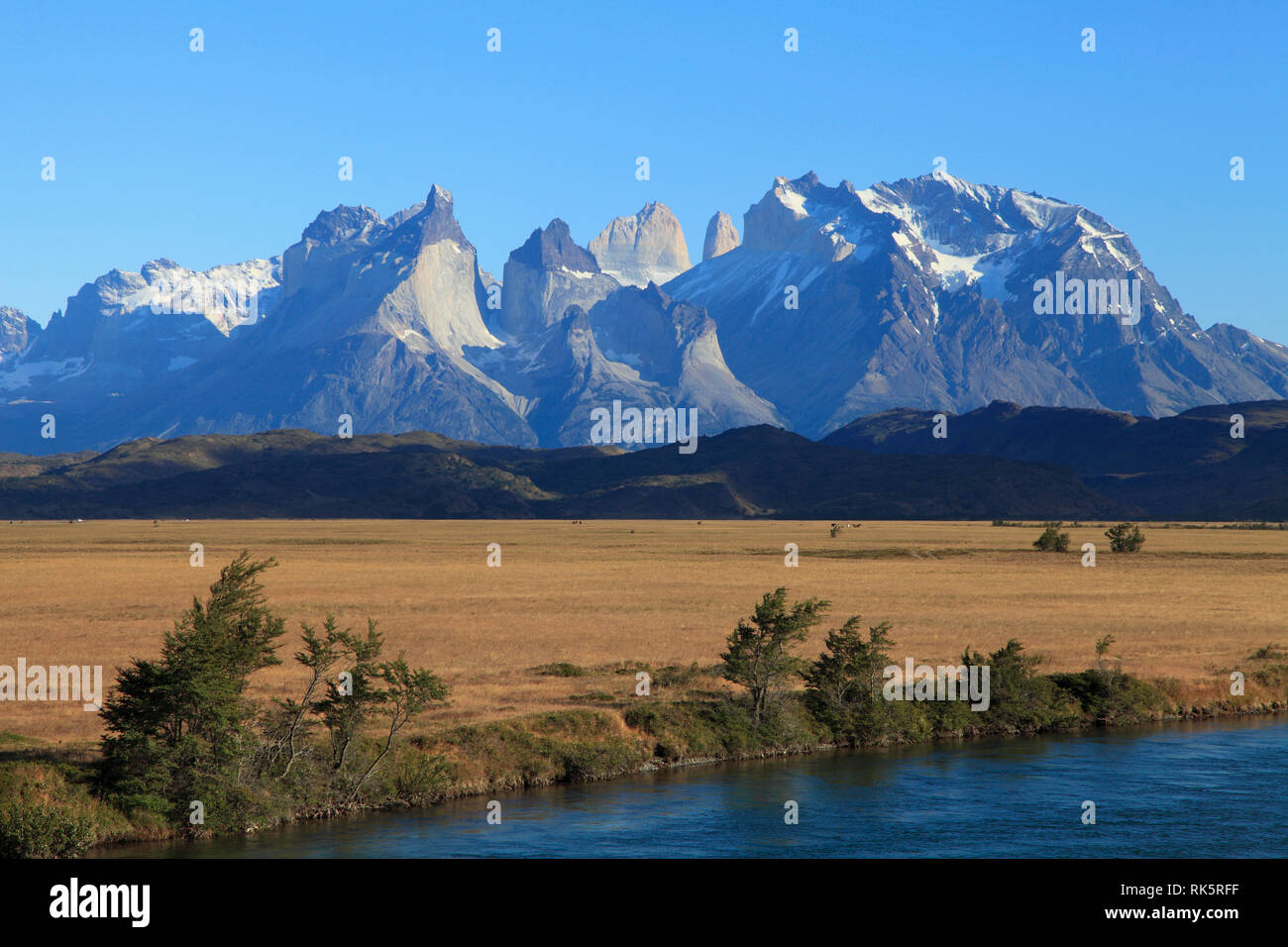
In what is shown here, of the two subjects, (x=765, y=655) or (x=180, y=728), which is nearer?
(x=180, y=728)

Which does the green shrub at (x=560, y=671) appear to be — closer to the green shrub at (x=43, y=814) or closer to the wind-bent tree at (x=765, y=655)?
the wind-bent tree at (x=765, y=655)

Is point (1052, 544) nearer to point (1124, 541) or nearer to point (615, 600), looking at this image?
point (1124, 541)

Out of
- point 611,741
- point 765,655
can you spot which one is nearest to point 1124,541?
point 765,655

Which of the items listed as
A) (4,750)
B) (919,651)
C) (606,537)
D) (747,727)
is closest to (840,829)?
(747,727)

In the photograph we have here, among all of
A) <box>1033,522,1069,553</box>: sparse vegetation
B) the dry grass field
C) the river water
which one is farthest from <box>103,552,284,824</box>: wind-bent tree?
<box>1033,522,1069,553</box>: sparse vegetation

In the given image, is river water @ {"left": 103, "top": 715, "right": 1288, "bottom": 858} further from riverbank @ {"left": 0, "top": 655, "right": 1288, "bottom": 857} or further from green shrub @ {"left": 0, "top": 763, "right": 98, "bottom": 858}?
green shrub @ {"left": 0, "top": 763, "right": 98, "bottom": 858}
